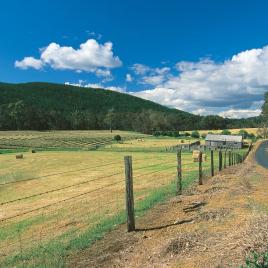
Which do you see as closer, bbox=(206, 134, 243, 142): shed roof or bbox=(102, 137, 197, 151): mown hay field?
bbox=(102, 137, 197, 151): mown hay field

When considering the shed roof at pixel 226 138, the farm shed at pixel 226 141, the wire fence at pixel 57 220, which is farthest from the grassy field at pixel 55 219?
the shed roof at pixel 226 138

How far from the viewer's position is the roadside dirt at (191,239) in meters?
7.24

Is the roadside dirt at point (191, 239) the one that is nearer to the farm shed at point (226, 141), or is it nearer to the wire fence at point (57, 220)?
the wire fence at point (57, 220)

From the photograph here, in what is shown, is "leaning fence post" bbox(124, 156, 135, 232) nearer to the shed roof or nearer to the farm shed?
the farm shed

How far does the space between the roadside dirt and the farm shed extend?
3614 inches

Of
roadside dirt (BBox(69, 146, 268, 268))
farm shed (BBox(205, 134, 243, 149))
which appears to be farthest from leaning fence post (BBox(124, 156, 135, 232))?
farm shed (BBox(205, 134, 243, 149))

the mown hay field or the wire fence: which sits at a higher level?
the wire fence

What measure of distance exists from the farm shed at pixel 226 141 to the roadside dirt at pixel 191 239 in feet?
301

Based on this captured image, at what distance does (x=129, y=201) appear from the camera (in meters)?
10.7

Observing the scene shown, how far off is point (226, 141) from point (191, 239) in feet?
339

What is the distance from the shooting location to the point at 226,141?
357ft

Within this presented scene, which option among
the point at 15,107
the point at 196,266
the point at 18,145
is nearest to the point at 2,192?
the point at 196,266


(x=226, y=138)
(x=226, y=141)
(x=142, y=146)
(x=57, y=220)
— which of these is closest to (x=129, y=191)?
(x=57, y=220)

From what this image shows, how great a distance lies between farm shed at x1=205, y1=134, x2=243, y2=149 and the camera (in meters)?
106
